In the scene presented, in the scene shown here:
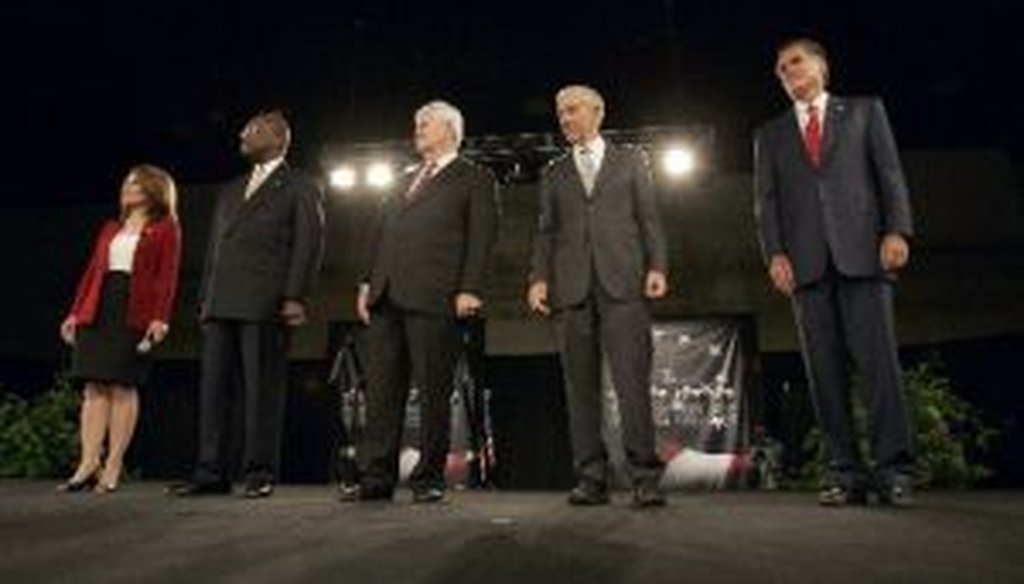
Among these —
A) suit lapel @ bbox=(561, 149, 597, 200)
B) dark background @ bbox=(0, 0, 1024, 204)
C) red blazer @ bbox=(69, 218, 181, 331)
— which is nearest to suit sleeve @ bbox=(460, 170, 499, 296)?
suit lapel @ bbox=(561, 149, 597, 200)

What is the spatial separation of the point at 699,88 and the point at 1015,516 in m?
5.90

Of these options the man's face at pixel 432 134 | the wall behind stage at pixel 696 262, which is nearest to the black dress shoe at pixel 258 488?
the man's face at pixel 432 134

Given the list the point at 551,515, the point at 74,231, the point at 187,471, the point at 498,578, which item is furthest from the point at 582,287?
the point at 74,231

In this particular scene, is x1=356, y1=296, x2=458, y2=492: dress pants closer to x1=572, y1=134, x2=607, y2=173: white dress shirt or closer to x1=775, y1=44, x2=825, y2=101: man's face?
x1=572, y1=134, x2=607, y2=173: white dress shirt

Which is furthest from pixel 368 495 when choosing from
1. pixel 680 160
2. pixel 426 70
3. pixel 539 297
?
pixel 426 70

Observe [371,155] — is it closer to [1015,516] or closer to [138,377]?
[138,377]

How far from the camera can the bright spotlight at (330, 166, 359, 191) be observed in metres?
8.31

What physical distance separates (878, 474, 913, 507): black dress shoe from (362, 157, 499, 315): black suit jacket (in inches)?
57.3

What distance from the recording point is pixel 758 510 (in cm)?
301

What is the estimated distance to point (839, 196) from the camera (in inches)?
Answer: 129

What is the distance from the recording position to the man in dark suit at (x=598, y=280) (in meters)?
3.35

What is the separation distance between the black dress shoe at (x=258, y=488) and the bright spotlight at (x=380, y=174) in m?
4.70

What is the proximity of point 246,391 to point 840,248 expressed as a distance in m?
2.18

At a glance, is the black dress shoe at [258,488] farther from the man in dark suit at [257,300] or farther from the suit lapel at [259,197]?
the suit lapel at [259,197]
